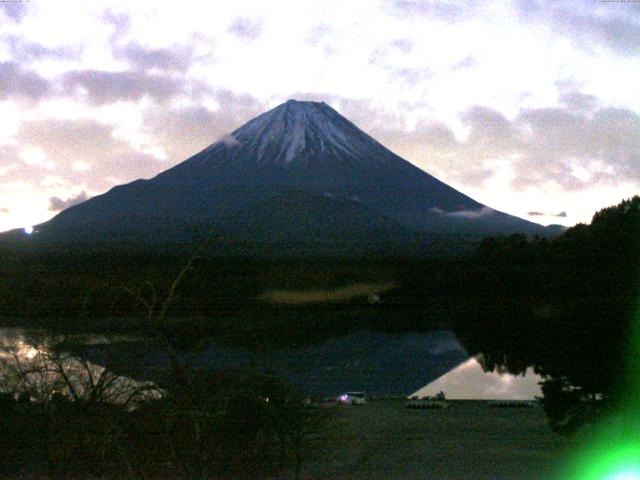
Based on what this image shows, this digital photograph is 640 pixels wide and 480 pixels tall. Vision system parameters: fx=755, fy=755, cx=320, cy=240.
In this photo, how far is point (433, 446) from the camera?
32.4 ft

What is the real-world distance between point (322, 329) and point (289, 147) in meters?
25.9

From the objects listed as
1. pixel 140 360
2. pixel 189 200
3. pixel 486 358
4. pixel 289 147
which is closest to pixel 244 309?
pixel 140 360

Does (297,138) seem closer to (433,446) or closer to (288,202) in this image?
(288,202)

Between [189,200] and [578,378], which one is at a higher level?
[189,200]

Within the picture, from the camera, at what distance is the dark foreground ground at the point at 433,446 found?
8.22m

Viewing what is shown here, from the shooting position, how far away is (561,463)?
835 cm

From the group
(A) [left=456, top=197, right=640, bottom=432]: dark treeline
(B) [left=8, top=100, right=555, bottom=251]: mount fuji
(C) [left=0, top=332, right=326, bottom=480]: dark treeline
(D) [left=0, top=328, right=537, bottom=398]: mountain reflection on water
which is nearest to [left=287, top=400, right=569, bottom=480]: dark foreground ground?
(D) [left=0, top=328, right=537, bottom=398]: mountain reflection on water

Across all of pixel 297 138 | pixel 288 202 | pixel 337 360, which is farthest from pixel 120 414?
pixel 297 138

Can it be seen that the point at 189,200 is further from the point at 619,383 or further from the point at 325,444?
the point at 619,383

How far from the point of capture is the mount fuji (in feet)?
39.4

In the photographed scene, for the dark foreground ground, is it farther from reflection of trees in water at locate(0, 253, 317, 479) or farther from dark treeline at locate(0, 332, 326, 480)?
reflection of trees in water at locate(0, 253, 317, 479)

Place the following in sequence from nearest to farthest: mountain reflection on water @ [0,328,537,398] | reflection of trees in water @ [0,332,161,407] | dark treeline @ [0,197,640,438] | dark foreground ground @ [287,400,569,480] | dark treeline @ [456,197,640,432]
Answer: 1. reflection of trees in water @ [0,332,161,407]
2. mountain reflection on water @ [0,328,537,398]
3. dark treeline @ [0,197,640,438]
4. dark foreground ground @ [287,400,569,480]
5. dark treeline @ [456,197,640,432]

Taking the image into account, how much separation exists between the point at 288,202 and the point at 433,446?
7051mm

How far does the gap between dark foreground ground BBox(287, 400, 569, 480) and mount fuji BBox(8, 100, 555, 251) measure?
2676mm
